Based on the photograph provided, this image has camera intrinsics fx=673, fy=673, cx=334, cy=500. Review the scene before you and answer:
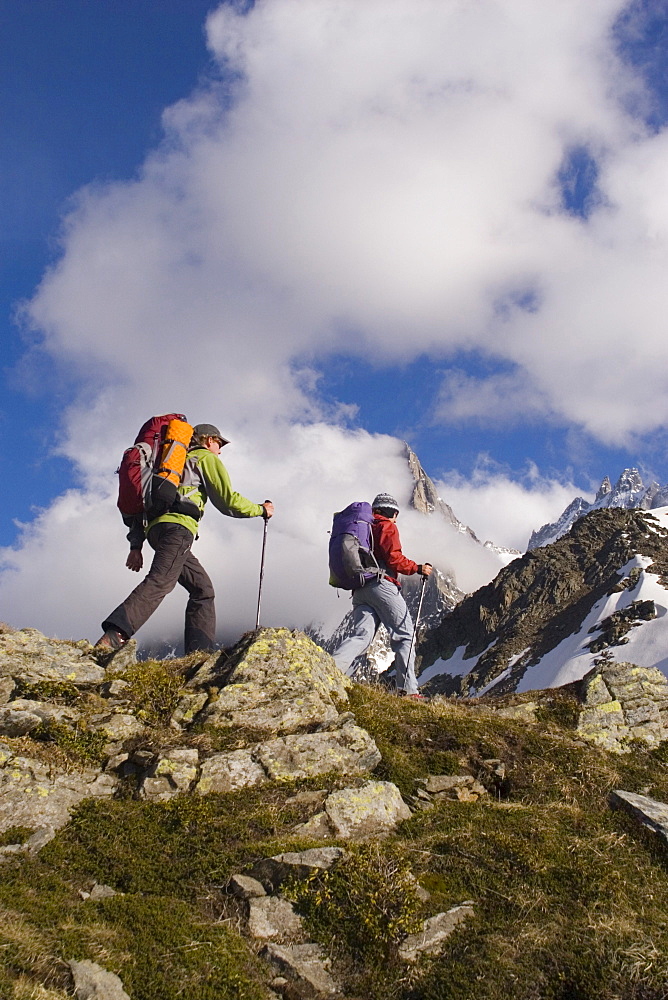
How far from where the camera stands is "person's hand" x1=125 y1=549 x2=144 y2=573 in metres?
11.2

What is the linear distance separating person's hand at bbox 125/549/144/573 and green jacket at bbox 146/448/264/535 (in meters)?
1.15

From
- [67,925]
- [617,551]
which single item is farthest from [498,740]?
[617,551]

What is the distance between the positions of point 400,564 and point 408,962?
7936 millimetres

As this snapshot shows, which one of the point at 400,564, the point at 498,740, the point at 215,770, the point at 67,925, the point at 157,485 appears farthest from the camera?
the point at 400,564

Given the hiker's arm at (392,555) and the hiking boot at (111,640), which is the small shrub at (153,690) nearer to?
→ the hiking boot at (111,640)

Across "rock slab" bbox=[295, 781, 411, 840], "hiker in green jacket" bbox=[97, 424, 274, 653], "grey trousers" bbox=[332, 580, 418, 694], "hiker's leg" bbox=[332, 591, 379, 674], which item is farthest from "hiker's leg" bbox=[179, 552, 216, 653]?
"rock slab" bbox=[295, 781, 411, 840]

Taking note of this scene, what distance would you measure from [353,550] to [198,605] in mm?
2891

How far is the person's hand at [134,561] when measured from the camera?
1123cm

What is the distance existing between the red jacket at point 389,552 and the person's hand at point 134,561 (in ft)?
14.0

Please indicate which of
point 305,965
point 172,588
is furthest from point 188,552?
point 305,965

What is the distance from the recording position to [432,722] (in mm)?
9297

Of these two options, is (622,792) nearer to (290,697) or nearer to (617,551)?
(290,697)

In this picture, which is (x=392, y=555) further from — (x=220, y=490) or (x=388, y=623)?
(x=220, y=490)

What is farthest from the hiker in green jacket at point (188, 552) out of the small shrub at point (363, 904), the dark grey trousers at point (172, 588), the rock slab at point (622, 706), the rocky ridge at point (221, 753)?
the rock slab at point (622, 706)
